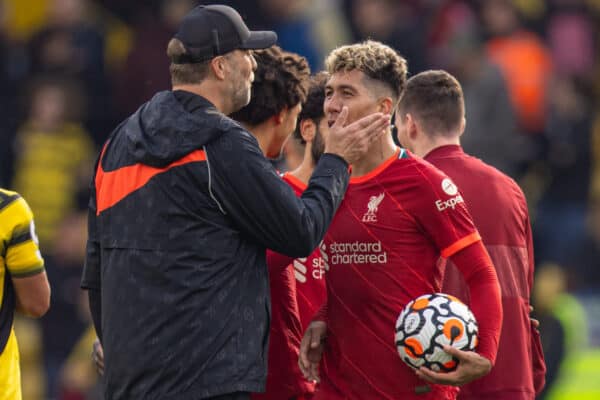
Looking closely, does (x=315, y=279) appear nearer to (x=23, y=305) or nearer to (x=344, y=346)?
(x=344, y=346)

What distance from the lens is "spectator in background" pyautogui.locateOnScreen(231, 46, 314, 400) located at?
571 cm

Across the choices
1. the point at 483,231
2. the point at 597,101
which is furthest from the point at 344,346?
the point at 597,101

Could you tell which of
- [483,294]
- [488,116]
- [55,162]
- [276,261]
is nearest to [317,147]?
[276,261]

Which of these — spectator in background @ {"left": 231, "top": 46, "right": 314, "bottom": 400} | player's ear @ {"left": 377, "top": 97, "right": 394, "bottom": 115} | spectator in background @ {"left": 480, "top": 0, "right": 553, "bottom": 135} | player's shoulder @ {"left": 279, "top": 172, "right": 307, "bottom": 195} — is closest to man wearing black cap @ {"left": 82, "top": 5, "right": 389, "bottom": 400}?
player's ear @ {"left": 377, "top": 97, "right": 394, "bottom": 115}

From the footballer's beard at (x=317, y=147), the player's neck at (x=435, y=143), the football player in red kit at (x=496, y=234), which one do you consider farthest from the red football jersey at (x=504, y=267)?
the footballer's beard at (x=317, y=147)

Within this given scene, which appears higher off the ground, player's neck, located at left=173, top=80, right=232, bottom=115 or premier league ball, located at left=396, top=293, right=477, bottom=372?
player's neck, located at left=173, top=80, right=232, bottom=115

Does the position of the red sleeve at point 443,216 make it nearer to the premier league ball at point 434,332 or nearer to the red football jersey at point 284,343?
the premier league ball at point 434,332

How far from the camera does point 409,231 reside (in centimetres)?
522

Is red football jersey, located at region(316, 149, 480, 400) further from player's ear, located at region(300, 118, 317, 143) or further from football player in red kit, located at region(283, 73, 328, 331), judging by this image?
player's ear, located at region(300, 118, 317, 143)

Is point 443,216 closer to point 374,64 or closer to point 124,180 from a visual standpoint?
point 374,64

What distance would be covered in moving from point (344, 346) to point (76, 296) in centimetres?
690

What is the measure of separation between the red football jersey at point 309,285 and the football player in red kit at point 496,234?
626 millimetres

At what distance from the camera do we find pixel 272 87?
5848 millimetres

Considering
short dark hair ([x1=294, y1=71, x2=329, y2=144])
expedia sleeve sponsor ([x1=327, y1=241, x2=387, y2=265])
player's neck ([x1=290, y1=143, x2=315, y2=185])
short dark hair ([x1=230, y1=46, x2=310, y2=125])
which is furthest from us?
short dark hair ([x1=294, y1=71, x2=329, y2=144])
